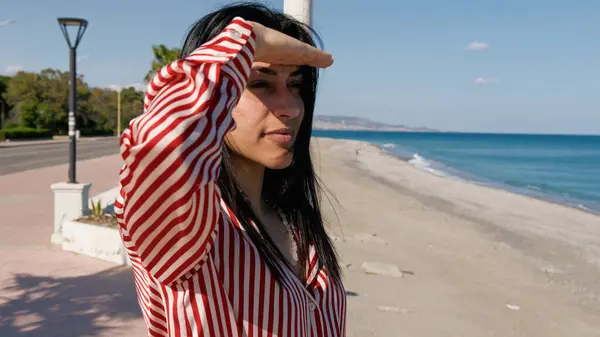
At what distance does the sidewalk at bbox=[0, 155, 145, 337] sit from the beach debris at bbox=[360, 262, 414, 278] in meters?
2.97

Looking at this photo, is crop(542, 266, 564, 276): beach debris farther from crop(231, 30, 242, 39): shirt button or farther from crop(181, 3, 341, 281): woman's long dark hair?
crop(231, 30, 242, 39): shirt button

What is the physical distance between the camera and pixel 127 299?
4883 mm

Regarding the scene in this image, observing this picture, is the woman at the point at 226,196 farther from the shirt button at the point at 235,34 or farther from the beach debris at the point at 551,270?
the beach debris at the point at 551,270

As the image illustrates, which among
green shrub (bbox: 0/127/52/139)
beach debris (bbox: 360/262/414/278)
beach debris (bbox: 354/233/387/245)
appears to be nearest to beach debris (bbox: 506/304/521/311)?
beach debris (bbox: 360/262/414/278)

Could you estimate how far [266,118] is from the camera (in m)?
1.12

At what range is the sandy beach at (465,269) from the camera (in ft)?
17.5

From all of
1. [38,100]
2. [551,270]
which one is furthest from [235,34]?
[38,100]

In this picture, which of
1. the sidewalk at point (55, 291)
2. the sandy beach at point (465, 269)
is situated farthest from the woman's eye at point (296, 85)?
the sidewalk at point (55, 291)

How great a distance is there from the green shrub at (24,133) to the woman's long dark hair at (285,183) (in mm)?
37984

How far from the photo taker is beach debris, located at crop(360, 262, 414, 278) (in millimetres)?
6633

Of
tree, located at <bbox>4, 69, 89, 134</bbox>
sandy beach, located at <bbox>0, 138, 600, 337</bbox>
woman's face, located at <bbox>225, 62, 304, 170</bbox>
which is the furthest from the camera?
tree, located at <bbox>4, 69, 89, 134</bbox>

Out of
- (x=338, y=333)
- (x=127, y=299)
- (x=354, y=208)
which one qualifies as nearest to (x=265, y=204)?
(x=338, y=333)

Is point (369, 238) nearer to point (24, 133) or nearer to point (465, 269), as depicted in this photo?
point (465, 269)

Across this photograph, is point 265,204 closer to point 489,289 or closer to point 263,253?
point 263,253
